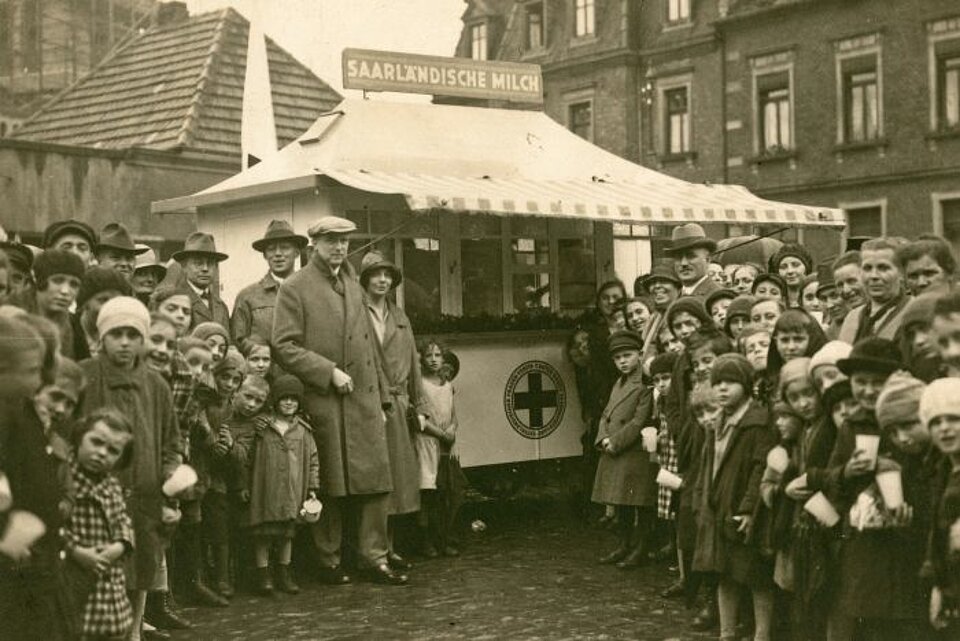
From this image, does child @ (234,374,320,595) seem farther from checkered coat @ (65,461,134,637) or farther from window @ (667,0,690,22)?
window @ (667,0,690,22)

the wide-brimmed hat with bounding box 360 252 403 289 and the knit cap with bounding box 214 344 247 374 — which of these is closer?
the knit cap with bounding box 214 344 247 374

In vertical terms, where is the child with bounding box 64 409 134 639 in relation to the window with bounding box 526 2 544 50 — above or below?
below

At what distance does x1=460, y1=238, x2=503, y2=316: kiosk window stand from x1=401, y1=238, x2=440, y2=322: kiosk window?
26 centimetres

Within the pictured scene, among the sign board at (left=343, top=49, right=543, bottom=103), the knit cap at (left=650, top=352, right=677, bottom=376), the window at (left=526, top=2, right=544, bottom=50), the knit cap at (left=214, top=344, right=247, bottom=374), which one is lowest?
the knit cap at (left=650, top=352, right=677, bottom=376)

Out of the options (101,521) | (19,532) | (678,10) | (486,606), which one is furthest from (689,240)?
(678,10)

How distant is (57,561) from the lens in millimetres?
4000

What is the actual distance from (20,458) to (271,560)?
159 inches

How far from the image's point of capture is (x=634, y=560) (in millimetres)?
8031

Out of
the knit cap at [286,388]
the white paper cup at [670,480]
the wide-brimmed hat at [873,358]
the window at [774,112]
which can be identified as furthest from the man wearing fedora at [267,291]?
the window at [774,112]

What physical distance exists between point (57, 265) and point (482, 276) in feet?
17.4

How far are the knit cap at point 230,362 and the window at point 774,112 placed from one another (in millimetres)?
22407

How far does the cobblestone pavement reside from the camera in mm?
6430

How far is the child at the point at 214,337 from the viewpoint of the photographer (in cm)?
709

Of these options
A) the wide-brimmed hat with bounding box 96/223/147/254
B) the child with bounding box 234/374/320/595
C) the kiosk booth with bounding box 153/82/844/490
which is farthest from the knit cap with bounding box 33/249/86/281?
the kiosk booth with bounding box 153/82/844/490
